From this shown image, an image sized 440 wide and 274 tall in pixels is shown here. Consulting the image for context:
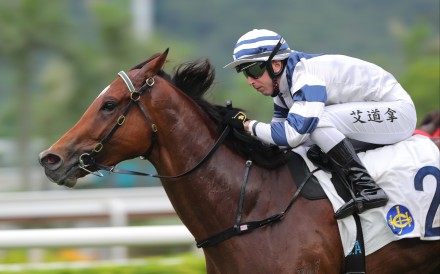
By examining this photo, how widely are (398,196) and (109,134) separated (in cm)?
147

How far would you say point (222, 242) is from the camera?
417cm

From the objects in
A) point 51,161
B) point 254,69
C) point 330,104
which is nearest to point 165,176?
point 51,161

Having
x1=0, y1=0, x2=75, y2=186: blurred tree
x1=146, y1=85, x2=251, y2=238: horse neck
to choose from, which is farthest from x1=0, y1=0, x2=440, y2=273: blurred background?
x1=146, y1=85, x2=251, y2=238: horse neck

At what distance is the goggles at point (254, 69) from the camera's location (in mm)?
4296

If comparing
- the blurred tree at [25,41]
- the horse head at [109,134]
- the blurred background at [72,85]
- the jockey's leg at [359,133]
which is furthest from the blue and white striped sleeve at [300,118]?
the blurred tree at [25,41]

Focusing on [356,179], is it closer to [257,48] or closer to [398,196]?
[398,196]

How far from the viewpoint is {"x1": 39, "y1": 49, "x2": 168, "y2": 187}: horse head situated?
13.3 feet

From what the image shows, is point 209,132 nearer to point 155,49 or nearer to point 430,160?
point 430,160

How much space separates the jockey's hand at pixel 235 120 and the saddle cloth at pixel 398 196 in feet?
1.10

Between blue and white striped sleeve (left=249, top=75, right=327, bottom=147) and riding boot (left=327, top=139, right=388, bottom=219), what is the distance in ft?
0.61

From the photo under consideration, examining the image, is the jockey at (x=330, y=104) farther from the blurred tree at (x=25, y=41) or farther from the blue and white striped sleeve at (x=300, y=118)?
the blurred tree at (x=25, y=41)

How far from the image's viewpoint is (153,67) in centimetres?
425

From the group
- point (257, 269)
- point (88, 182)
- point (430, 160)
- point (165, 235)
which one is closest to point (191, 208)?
point (257, 269)

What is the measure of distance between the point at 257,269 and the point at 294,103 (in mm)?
825
